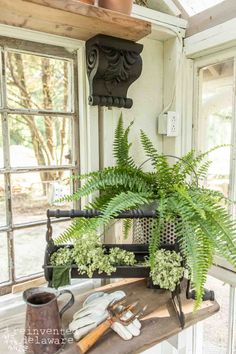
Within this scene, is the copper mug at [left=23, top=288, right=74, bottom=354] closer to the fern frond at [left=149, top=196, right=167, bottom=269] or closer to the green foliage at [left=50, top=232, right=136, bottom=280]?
the green foliage at [left=50, top=232, right=136, bottom=280]

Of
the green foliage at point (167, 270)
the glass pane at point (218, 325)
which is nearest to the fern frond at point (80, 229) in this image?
the green foliage at point (167, 270)

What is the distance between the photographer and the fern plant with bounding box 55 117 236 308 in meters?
0.79

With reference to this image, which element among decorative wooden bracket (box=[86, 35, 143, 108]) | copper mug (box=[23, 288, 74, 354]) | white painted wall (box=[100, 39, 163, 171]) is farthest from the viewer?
white painted wall (box=[100, 39, 163, 171])

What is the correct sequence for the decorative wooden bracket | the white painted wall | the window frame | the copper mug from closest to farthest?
the copper mug < the decorative wooden bracket < the window frame < the white painted wall

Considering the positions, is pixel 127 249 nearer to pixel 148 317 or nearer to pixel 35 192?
pixel 148 317

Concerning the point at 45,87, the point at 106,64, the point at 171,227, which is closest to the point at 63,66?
the point at 45,87

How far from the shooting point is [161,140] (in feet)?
4.41

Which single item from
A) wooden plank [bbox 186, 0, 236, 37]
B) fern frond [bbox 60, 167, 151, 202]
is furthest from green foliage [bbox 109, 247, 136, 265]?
wooden plank [bbox 186, 0, 236, 37]

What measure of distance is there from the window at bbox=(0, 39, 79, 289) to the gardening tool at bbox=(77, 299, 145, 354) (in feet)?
1.42

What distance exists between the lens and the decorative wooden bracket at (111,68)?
1004mm

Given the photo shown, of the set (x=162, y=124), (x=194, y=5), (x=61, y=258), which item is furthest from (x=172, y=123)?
(x=61, y=258)

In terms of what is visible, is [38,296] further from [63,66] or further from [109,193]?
[63,66]

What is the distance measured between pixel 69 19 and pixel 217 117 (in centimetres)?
75

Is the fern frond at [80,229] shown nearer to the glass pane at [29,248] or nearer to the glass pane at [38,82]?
the glass pane at [29,248]
